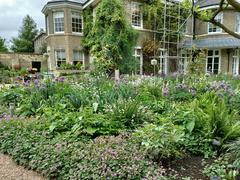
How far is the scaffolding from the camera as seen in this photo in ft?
60.0

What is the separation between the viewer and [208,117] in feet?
12.6

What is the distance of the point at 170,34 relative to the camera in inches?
736

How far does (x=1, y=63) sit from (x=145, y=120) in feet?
75.2

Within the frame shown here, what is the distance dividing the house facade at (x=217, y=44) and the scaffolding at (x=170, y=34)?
2.93 feet

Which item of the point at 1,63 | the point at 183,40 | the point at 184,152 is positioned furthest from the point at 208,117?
the point at 1,63

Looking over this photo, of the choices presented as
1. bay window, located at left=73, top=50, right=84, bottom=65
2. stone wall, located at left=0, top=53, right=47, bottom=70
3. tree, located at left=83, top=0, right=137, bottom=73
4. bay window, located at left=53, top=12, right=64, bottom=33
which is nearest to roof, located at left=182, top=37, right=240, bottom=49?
tree, located at left=83, top=0, right=137, bottom=73

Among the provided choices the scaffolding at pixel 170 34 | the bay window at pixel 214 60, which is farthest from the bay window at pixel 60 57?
the bay window at pixel 214 60

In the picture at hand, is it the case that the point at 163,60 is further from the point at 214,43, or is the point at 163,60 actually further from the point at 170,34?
the point at 214,43

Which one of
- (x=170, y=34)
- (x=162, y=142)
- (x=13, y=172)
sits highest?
(x=170, y=34)

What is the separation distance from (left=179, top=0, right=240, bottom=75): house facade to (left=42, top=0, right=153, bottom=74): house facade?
4.96m

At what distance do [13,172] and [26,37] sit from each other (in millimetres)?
45888

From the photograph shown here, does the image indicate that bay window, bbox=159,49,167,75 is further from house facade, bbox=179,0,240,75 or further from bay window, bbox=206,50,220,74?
bay window, bbox=206,50,220,74

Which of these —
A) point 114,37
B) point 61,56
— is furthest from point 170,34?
point 61,56

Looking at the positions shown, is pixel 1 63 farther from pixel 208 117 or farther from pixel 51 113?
pixel 208 117
